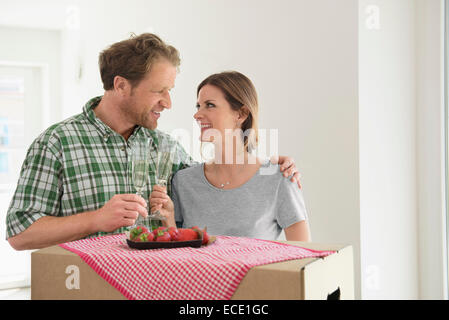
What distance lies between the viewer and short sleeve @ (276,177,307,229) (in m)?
1.50

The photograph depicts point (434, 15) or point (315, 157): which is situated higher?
point (434, 15)

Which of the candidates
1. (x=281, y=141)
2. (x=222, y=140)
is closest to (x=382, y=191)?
(x=281, y=141)

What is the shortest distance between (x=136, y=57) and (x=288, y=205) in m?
0.68

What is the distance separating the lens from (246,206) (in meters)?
1.52

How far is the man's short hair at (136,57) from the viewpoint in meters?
1.61

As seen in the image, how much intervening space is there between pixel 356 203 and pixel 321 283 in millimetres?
1162

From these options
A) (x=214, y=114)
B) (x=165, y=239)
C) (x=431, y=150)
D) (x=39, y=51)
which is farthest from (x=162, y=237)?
(x=39, y=51)

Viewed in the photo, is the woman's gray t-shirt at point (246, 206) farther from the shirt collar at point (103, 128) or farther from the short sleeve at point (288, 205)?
the shirt collar at point (103, 128)

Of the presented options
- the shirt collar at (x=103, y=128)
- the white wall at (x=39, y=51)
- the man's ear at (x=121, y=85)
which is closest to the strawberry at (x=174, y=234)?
the shirt collar at (x=103, y=128)

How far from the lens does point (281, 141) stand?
2186 millimetres

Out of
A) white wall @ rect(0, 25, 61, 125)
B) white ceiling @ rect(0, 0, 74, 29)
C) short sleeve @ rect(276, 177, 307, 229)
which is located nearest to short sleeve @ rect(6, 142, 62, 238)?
short sleeve @ rect(276, 177, 307, 229)

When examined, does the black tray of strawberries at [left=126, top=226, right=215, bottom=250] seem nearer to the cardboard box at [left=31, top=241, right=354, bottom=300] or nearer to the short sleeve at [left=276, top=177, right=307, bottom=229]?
the cardboard box at [left=31, top=241, right=354, bottom=300]

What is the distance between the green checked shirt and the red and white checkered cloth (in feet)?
1.71
